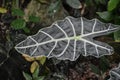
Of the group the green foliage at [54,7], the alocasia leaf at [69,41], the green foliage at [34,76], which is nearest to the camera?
the alocasia leaf at [69,41]

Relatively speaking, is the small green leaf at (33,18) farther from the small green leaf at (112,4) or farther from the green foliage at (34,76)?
the small green leaf at (112,4)

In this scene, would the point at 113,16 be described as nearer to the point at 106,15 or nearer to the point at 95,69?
the point at 106,15

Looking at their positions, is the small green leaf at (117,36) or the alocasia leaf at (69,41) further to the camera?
the small green leaf at (117,36)

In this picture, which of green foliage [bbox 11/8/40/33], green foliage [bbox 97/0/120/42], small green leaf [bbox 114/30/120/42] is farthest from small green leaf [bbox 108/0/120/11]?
green foliage [bbox 11/8/40/33]

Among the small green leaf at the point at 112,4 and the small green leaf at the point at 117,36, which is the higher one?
the small green leaf at the point at 112,4

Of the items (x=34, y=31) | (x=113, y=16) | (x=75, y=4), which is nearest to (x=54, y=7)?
(x=75, y=4)

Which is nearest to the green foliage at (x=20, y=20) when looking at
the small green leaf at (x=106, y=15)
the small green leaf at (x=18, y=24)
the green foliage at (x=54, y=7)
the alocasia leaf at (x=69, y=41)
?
the small green leaf at (x=18, y=24)

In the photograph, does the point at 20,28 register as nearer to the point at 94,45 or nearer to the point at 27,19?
the point at 27,19

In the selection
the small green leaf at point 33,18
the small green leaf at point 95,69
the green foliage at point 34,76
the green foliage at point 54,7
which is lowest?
the small green leaf at point 95,69

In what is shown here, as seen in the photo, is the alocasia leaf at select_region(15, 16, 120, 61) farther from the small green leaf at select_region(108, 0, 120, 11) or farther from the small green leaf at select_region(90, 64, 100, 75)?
the small green leaf at select_region(90, 64, 100, 75)
